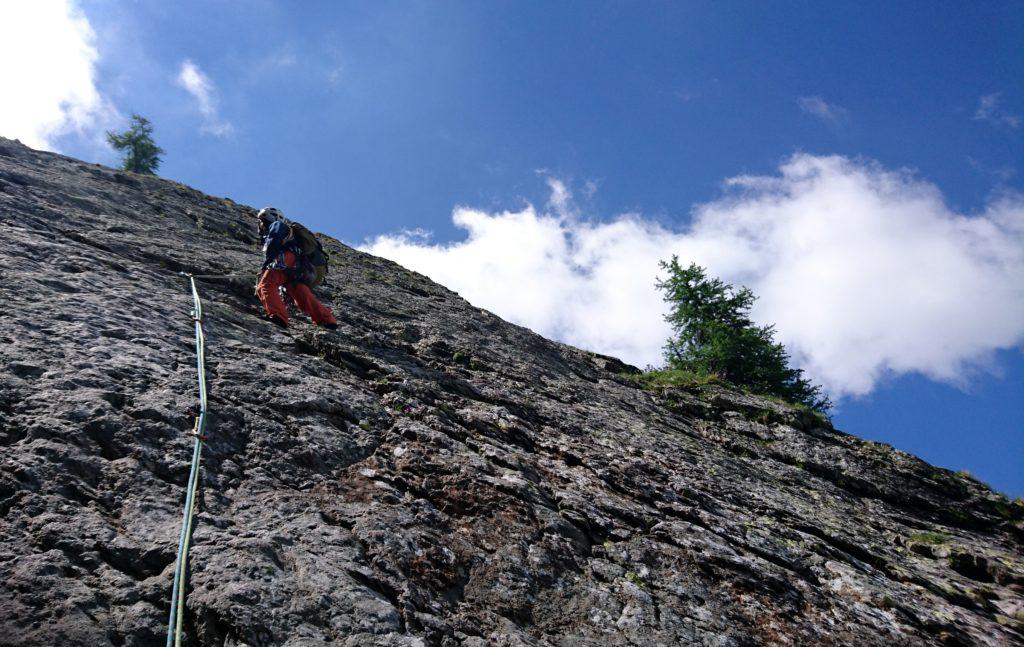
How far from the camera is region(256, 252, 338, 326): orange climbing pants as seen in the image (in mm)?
9414

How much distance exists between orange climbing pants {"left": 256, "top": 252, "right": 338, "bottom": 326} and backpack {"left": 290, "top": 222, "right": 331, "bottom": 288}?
12 cm

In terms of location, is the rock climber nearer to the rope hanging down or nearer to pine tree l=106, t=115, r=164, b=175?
the rope hanging down

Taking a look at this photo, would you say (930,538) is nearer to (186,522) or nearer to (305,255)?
(186,522)

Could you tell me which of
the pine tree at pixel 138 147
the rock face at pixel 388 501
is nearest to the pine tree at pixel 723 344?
the rock face at pixel 388 501

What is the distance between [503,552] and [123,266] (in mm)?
7132

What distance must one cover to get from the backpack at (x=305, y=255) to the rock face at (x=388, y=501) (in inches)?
34.8

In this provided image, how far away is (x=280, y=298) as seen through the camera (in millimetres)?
9602

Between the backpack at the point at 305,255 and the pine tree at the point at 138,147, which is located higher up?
the pine tree at the point at 138,147

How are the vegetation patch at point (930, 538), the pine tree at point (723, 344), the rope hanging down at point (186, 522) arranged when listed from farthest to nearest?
the pine tree at point (723, 344) < the vegetation patch at point (930, 538) < the rope hanging down at point (186, 522)

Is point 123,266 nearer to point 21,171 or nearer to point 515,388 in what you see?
point 21,171

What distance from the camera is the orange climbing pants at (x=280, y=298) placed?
371 inches

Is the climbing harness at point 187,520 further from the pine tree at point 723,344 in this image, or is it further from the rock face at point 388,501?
the pine tree at point 723,344

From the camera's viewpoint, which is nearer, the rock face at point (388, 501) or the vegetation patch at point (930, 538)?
the rock face at point (388, 501)

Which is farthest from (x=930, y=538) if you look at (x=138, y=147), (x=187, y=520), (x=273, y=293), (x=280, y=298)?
(x=138, y=147)
